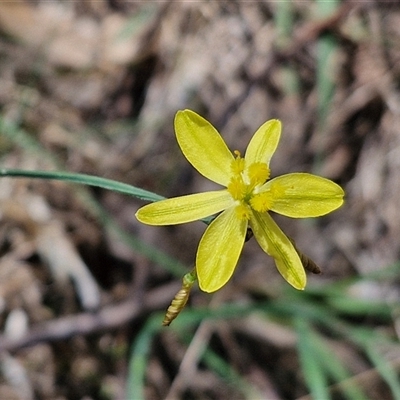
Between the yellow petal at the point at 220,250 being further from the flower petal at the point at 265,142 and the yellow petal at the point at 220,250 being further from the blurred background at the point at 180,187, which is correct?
the blurred background at the point at 180,187

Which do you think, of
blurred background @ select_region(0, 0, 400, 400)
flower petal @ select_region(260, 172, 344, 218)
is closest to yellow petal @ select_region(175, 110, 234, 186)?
flower petal @ select_region(260, 172, 344, 218)

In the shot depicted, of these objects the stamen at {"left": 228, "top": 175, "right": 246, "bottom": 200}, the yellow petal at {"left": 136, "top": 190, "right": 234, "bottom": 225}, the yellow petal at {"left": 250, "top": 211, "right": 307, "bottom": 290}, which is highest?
the stamen at {"left": 228, "top": 175, "right": 246, "bottom": 200}

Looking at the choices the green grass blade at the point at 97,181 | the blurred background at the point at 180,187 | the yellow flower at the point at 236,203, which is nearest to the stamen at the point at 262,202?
the yellow flower at the point at 236,203

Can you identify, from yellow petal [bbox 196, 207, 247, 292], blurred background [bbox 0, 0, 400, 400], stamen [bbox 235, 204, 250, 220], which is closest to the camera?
yellow petal [bbox 196, 207, 247, 292]

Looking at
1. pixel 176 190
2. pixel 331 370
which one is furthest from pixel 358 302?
pixel 176 190

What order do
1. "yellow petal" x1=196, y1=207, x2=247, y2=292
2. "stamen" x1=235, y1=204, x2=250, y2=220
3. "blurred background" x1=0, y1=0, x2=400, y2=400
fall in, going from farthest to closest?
"blurred background" x1=0, y1=0, x2=400, y2=400 → "stamen" x1=235, y1=204, x2=250, y2=220 → "yellow petal" x1=196, y1=207, x2=247, y2=292

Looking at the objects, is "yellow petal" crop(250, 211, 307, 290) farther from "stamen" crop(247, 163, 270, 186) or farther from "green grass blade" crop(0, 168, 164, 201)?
"green grass blade" crop(0, 168, 164, 201)
